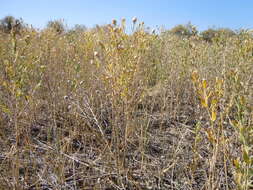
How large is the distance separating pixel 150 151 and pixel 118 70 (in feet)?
2.34

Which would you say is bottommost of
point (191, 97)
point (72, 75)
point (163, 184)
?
point (163, 184)

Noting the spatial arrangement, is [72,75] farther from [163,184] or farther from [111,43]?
[163,184]

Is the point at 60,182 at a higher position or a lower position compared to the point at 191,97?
lower

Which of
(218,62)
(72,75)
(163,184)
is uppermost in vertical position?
(218,62)

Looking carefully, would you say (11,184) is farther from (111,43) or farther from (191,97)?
(191,97)

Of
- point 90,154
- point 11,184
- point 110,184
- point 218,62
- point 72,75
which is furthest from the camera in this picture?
point 218,62

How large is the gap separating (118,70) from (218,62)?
1714 mm

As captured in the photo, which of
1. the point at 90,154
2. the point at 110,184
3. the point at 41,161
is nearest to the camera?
the point at 110,184

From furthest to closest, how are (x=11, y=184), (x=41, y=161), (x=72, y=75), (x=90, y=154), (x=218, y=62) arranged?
1. (x=218, y=62)
2. (x=72, y=75)
3. (x=90, y=154)
4. (x=41, y=161)
5. (x=11, y=184)

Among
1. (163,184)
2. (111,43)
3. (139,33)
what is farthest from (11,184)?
(139,33)

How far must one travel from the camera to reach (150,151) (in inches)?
72.1

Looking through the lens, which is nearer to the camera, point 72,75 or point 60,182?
point 60,182


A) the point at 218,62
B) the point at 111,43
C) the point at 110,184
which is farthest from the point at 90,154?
the point at 218,62

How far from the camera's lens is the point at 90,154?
1751mm
